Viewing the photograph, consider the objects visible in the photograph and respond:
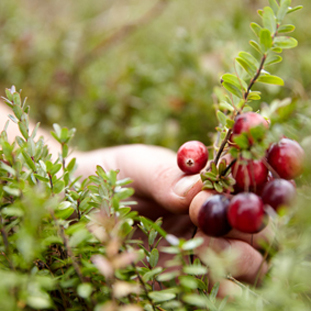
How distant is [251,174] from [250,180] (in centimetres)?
1

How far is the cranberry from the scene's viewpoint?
656 millimetres

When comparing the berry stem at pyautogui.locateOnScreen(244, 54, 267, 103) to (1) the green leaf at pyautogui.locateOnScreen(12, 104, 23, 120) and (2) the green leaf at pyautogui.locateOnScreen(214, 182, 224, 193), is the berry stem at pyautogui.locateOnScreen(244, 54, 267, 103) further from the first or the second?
(1) the green leaf at pyautogui.locateOnScreen(12, 104, 23, 120)

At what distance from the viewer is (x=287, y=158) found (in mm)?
655

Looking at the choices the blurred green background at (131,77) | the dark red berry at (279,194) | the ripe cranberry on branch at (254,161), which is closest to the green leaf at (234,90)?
the ripe cranberry on branch at (254,161)

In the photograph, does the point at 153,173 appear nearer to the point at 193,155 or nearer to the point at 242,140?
the point at 193,155

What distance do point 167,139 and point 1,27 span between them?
183 cm

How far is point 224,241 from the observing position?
93cm

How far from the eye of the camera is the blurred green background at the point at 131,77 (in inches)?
69.5

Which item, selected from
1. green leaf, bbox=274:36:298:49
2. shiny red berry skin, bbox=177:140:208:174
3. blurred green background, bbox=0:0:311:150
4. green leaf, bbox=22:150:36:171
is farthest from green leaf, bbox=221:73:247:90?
blurred green background, bbox=0:0:311:150

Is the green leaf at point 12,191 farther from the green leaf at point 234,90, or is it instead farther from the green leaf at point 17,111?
the green leaf at point 234,90

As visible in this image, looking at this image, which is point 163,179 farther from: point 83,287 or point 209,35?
point 209,35

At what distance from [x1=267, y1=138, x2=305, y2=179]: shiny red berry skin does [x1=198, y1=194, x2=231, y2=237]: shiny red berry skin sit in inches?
5.1

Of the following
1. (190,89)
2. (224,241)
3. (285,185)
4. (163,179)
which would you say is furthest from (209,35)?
(285,185)

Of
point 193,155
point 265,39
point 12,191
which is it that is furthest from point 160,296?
point 265,39
